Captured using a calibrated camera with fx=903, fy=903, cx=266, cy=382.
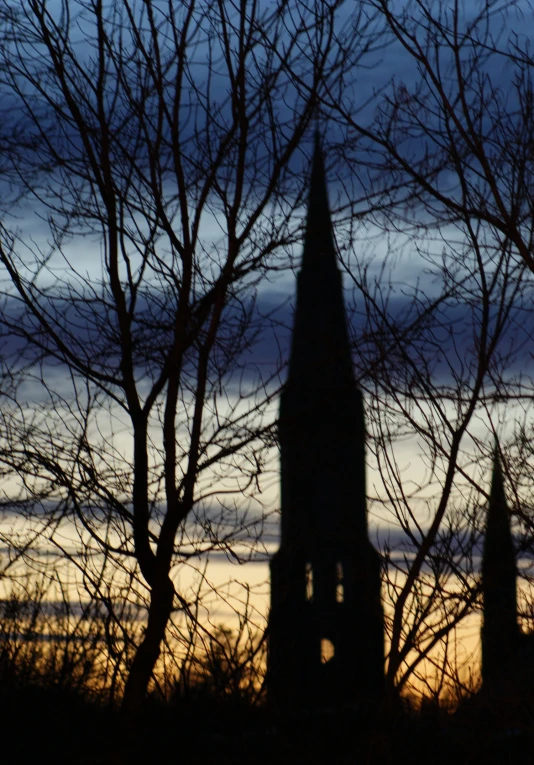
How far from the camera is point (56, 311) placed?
673cm

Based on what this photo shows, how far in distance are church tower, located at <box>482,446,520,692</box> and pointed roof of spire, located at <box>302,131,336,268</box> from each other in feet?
7.14

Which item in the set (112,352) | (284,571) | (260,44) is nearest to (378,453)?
(284,571)

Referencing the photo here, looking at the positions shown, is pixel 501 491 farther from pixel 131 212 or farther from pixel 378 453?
pixel 131 212

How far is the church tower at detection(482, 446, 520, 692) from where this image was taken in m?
7.22

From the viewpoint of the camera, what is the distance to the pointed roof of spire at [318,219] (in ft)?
23.6

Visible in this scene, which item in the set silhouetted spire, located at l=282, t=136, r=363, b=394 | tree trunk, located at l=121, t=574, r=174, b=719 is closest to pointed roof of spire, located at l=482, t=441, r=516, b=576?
silhouetted spire, located at l=282, t=136, r=363, b=394

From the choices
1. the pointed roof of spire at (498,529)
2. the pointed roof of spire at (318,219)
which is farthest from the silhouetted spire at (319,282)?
the pointed roof of spire at (498,529)

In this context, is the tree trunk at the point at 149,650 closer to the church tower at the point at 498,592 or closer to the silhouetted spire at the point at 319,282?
the silhouetted spire at the point at 319,282

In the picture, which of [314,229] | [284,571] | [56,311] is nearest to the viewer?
[56,311]

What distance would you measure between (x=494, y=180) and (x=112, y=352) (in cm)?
314

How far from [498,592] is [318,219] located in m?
3.37

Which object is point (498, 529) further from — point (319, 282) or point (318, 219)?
point (318, 219)

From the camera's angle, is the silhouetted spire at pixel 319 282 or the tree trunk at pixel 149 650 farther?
the silhouetted spire at pixel 319 282

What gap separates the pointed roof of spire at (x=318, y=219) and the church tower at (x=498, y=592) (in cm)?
218
